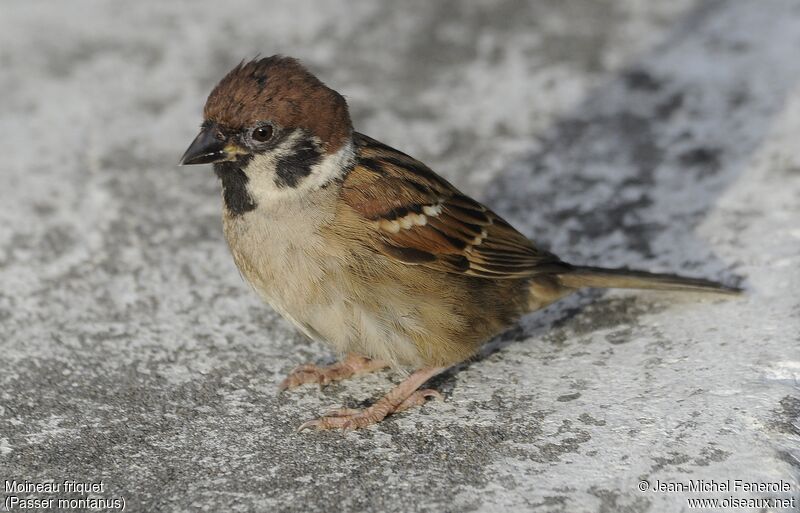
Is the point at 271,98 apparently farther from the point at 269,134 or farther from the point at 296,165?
the point at 296,165

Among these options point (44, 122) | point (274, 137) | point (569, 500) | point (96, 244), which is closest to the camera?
point (569, 500)

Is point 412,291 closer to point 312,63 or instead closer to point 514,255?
point 514,255

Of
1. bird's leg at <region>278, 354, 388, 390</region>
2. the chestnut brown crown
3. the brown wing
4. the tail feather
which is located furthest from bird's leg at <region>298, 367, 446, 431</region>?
the chestnut brown crown

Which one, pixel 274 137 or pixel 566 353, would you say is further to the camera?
pixel 566 353

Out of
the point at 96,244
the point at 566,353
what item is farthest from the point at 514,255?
Answer: the point at 96,244

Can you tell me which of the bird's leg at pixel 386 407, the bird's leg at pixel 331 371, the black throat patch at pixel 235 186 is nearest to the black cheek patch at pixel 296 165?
the black throat patch at pixel 235 186
